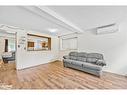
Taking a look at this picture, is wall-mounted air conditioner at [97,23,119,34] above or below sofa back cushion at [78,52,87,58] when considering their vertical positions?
above

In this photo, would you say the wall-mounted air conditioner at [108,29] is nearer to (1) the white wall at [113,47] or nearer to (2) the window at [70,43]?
(1) the white wall at [113,47]

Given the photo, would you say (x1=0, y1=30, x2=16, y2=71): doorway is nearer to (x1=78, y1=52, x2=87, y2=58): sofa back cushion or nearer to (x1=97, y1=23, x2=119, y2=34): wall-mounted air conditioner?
(x1=78, y1=52, x2=87, y2=58): sofa back cushion

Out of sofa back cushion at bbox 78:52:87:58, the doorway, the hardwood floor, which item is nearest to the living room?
the hardwood floor

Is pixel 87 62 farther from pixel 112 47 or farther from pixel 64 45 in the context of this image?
pixel 64 45

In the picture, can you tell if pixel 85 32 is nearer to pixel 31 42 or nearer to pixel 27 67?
pixel 31 42

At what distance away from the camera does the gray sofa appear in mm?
3070

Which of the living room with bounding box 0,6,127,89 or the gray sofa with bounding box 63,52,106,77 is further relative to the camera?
the gray sofa with bounding box 63,52,106,77

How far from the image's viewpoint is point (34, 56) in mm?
4582

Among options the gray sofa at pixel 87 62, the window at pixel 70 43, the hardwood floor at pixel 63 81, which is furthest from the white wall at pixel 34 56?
the gray sofa at pixel 87 62

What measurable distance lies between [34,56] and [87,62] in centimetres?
264

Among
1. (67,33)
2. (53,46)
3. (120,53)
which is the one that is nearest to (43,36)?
(53,46)

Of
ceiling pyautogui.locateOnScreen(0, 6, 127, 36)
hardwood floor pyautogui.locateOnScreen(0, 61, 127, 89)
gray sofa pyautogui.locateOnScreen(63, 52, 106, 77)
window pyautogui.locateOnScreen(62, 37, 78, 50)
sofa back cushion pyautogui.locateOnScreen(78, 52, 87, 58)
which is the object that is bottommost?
hardwood floor pyautogui.locateOnScreen(0, 61, 127, 89)

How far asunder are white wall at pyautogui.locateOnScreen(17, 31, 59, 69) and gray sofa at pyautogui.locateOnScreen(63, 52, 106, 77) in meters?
1.22
